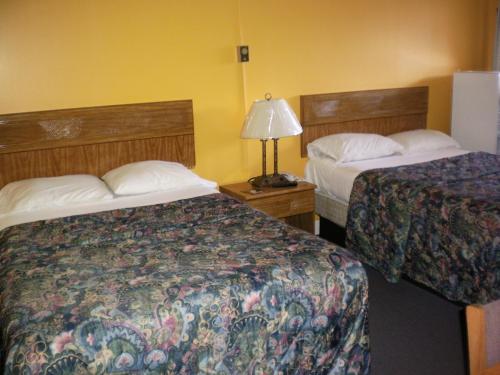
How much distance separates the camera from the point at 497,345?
120 centimetres

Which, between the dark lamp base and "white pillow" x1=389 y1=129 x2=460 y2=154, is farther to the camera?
"white pillow" x1=389 y1=129 x2=460 y2=154

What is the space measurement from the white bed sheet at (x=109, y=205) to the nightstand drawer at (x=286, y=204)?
1.19ft

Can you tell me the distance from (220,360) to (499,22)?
160 inches

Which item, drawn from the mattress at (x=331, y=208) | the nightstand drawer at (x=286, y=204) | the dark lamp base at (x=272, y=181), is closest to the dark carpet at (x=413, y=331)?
the mattress at (x=331, y=208)

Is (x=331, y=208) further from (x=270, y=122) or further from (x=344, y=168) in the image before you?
(x=270, y=122)

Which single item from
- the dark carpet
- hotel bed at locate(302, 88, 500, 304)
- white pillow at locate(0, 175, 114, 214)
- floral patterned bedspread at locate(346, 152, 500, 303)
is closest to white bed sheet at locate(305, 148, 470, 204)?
hotel bed at locate(302, 88, 500, 304)

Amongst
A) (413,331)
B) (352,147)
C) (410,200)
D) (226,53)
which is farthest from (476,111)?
(413,331)

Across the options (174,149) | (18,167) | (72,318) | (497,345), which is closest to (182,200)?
(174,149)

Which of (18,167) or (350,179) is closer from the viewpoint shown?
(18,167)

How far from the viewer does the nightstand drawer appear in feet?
11.1

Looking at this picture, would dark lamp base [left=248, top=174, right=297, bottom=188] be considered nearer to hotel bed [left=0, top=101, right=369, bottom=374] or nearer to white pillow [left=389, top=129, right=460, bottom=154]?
hotel bed [left=0, top=101, right=369, bottom=374]

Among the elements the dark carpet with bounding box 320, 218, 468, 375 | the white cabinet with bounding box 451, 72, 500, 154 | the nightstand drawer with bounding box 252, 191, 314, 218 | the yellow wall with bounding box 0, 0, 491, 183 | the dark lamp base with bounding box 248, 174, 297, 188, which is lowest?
the dark carpet with bounding box 320, 218, 468, 375

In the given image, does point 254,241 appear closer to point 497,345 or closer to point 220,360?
point 220,360

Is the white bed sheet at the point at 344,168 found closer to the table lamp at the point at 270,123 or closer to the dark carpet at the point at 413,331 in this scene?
the table lamp at the point at 270,123
